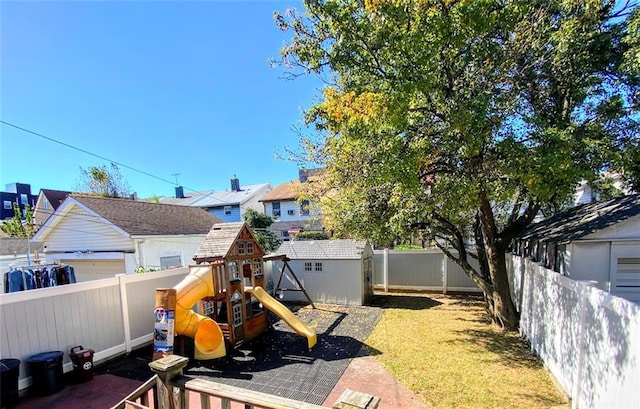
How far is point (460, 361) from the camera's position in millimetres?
5469

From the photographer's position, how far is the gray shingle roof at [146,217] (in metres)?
12.2

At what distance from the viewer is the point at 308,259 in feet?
33.8

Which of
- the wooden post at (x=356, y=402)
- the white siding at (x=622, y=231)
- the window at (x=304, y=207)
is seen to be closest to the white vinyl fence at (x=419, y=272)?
the window at (x=304, y=207)

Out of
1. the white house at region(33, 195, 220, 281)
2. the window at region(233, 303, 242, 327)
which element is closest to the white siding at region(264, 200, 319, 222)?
the white house at region(33, 195, 220, 281)

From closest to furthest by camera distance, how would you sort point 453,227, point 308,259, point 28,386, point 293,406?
point 293,406 < point 28,386 < point 453,227 < point 308,259

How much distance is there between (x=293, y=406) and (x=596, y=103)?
289 inches

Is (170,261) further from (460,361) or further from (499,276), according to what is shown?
(499,276)

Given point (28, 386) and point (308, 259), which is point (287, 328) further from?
point (28, 386)

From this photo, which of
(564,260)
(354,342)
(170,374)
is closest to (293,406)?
(170,374)

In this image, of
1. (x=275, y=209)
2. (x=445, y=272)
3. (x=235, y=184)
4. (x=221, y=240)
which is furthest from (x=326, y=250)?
(x=235, y=184)

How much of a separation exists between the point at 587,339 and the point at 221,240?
6618 millimetres

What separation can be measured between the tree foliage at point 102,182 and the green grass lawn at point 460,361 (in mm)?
24304

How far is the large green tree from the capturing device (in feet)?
14.0

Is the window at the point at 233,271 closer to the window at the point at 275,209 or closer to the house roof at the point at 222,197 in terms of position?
the window at the point at 275,209
